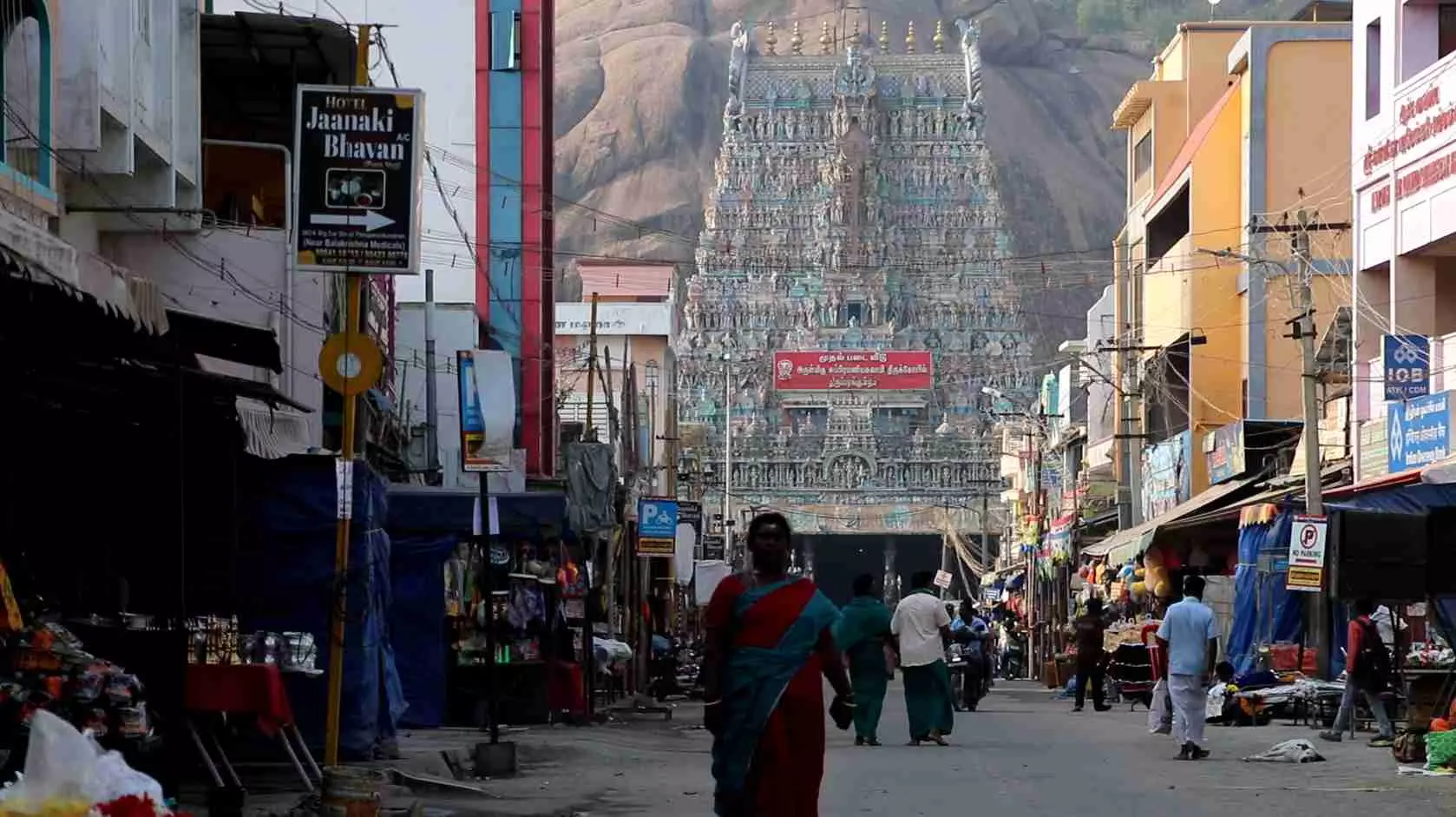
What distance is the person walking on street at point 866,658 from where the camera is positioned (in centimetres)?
1939

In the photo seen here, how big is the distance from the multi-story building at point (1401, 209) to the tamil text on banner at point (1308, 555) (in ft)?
14.3

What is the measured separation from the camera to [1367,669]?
20250mm

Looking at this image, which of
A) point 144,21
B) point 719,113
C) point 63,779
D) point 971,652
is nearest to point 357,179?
point 144,21

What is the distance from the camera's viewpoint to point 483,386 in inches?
836

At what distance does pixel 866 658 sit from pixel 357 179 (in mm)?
8218

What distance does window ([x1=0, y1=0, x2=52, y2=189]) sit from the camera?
591 inches

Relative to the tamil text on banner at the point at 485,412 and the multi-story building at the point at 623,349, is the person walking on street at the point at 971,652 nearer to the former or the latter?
the tamil text on banner at the point at 485,412

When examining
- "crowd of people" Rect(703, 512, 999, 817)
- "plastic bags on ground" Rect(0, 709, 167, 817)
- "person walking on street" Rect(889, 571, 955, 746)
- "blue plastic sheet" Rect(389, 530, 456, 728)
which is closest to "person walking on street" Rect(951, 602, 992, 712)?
"person walking on street" Rect(889, 571, 955, 746)

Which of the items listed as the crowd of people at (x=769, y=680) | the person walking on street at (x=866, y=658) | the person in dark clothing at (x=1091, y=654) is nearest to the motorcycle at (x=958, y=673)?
the person in dark clothing at (x=1091, y=654)

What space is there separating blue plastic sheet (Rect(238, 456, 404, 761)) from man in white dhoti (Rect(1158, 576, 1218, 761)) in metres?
6.03

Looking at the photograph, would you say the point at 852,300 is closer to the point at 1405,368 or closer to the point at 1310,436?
the point at 1405,368

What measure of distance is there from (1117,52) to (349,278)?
510 feet

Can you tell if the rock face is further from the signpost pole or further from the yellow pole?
the yellow pole

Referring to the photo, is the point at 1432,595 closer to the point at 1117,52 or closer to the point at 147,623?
the point at 147,623
